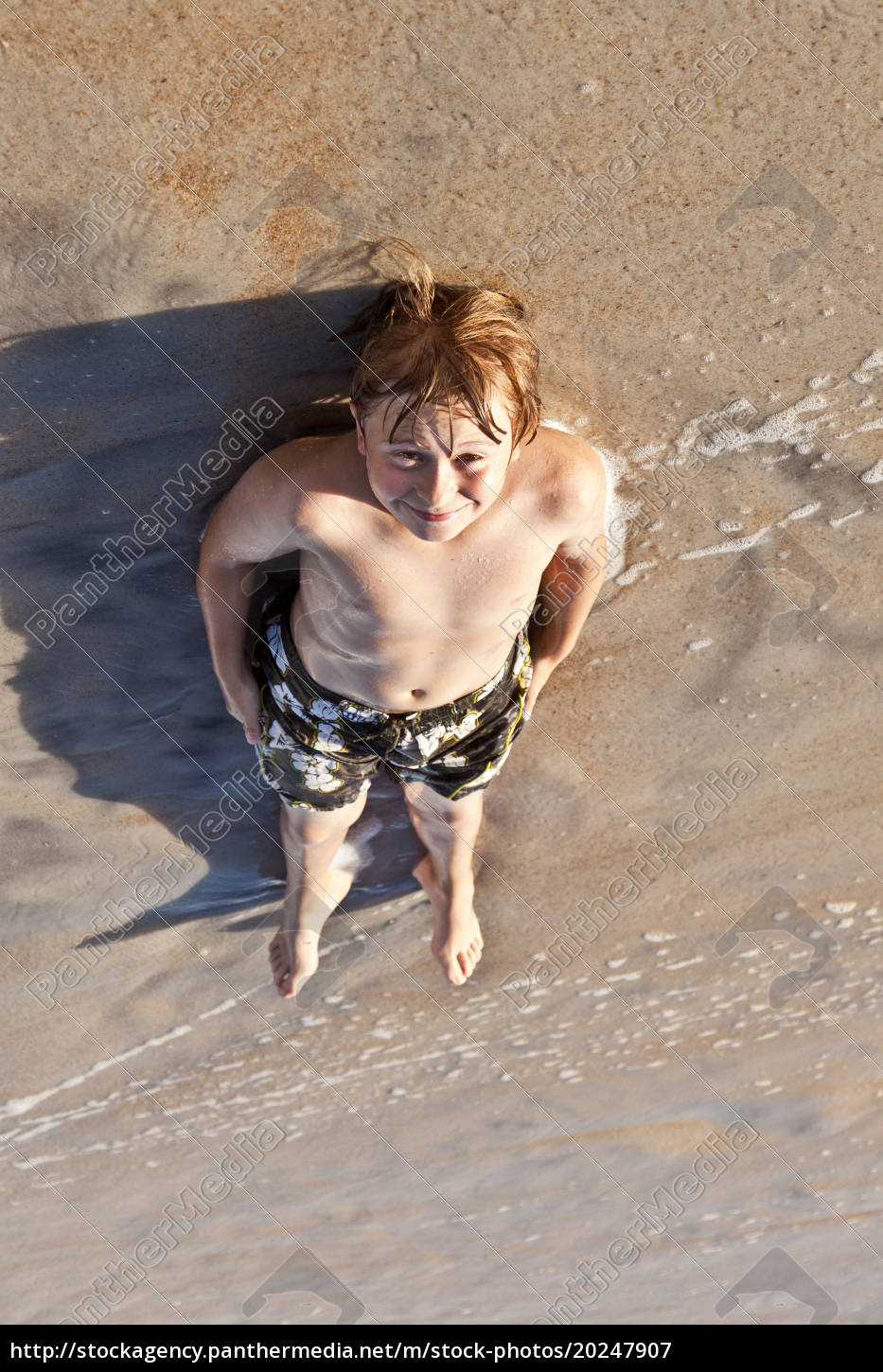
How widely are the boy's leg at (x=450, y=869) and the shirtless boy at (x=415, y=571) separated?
0.01 meters

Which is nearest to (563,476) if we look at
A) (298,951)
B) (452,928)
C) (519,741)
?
(519,741)

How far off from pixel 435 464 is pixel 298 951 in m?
1.58

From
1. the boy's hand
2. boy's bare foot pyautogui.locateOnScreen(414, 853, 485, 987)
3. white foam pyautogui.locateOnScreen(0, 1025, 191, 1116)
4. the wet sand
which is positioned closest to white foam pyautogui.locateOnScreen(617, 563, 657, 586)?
the wet sand

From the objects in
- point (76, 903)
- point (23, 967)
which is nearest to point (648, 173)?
point (76, 903)

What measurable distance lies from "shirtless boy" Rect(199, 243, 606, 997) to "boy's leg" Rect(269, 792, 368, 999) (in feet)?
0.04

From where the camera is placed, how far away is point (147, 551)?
1968 millimetres

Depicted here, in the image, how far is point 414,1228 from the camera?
302cm

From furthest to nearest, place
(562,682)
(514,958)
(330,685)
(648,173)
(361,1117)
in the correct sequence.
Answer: (361,1117)
(514,958)
(562,682)
(330,685)
(648,173)

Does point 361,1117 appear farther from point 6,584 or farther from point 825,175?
point 825,175

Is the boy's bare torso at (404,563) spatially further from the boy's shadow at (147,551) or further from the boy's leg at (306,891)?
the boy's leg at (306,891)

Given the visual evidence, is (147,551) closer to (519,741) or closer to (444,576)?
(444,576)

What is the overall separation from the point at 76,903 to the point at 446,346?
186 cm

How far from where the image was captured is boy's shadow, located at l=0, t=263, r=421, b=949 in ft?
5.61

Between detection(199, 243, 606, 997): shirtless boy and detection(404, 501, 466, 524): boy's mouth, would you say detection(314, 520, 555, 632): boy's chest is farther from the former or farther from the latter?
detection(404, 501, 466, 524): boy's mouth
